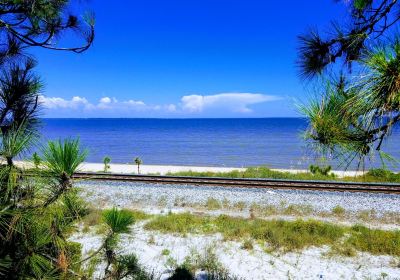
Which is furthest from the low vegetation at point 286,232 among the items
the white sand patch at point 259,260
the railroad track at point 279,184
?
the railroad track at point 279,184

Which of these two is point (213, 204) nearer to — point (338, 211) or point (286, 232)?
point (286, 232)

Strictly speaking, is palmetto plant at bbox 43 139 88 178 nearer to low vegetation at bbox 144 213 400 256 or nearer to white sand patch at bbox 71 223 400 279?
white sand patch at bbox 71 223 400 279

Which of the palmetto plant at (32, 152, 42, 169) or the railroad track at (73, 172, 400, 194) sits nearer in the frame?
the palmetto plant at (32, 152, 42, 169)

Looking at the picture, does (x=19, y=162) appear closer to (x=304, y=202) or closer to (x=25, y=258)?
(x=25, y=258)

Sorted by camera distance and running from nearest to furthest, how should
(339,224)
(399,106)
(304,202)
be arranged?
(399,106), (339,224), (304,202)

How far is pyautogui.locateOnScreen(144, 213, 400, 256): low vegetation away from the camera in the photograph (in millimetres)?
7948

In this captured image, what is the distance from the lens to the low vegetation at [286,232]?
313 inches

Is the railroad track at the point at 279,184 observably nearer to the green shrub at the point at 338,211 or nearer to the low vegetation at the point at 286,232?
the green shrub at the point at 338,211

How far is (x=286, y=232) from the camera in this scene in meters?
8.62

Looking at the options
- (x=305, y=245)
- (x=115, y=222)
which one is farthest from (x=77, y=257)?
(x=305, y=245)

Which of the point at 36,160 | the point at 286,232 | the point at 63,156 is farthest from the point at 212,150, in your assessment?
the point at 63,156

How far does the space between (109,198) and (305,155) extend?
11.1 meters

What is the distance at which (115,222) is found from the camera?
2.50 m

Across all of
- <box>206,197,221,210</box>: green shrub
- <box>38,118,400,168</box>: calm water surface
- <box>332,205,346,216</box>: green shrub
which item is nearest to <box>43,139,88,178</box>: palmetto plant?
<box>38,118,400,168</box>: calm water surface
